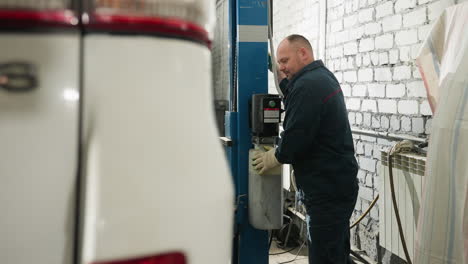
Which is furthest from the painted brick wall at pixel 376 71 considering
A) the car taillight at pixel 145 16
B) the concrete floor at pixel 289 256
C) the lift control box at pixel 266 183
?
the car taillight at pixel 145 16

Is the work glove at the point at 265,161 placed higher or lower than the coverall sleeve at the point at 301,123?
lower

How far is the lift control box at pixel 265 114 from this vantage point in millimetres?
2316

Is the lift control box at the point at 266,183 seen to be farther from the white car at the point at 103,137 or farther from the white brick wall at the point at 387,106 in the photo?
the white car at the point at 103,137

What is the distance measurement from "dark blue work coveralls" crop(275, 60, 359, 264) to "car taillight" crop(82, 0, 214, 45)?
5.70ft

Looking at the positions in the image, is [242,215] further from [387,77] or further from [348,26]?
[348,26]

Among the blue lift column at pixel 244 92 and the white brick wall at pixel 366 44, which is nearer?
the blue lift column at pixel 244 92

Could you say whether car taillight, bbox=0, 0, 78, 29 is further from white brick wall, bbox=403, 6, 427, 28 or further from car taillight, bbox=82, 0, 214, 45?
white brick wall, bbox=403, 6, 427, 28

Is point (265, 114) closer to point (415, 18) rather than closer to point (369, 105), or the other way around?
point (369, 105)

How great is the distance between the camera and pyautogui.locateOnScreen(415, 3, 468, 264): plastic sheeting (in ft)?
4.47

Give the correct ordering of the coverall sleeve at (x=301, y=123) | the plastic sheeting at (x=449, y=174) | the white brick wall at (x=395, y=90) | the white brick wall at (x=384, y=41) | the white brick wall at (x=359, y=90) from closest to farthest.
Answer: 1. the plastic sheeting at (x=449, y=174)
2. the coverall sleeve at (x=301, y=123)
3. the white brick wall at (x=395, y=90)
4. the white brick wall at (x=384, y=41)
5. the white brick wall at (x=359, y=90)

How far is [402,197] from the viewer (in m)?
2.33

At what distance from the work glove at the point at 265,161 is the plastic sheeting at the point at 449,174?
0.96 meters

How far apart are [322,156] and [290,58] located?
30.7 inches

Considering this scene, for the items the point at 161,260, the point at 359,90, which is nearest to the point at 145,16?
the point at 161,260
